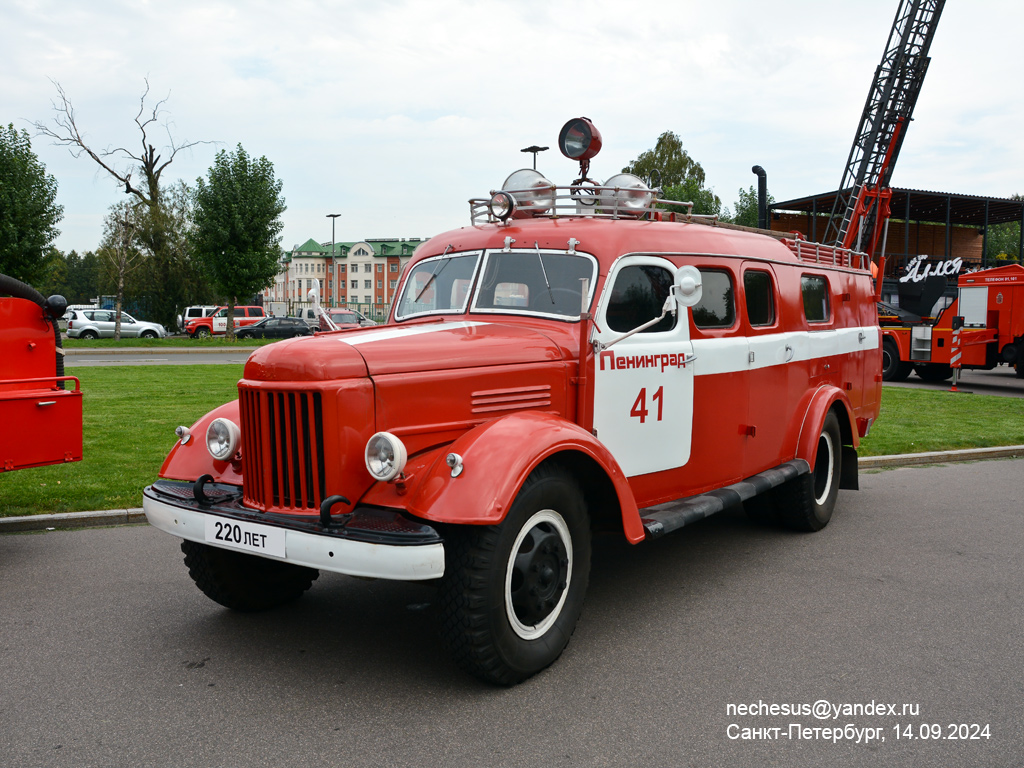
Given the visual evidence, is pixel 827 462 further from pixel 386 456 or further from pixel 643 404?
pixel 386 456

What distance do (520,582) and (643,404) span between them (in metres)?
1.50

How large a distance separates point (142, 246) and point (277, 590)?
43886 millimetres

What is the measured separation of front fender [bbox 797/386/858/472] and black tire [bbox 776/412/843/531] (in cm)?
12

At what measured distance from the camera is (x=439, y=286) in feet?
17.6

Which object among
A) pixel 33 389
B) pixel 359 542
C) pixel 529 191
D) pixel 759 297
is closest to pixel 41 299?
pixel 33 389

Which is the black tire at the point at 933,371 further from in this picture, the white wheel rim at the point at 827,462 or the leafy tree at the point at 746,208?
the leafy tree at the point at 746,208

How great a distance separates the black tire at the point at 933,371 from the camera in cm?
2005

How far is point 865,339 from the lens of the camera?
7.83 metres

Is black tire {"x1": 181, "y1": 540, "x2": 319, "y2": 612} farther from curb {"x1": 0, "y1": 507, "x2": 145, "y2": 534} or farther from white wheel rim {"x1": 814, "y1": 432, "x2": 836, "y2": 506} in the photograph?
white wheel rim {"x1": 814, "y1": 432, "x2": 836, "y2": 506}

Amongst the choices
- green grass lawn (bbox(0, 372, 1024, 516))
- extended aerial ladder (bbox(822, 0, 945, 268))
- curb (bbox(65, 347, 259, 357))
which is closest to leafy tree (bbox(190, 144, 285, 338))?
curb (bbox(65, 347, 259, 357))

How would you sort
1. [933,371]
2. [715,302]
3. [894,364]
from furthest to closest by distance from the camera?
1. [894,364]
2. [933,371]
3. [715,302]

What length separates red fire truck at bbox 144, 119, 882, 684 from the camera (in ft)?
12.0

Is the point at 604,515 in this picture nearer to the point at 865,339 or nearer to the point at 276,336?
the point at 865,339

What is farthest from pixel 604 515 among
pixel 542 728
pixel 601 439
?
pixel 542 728
